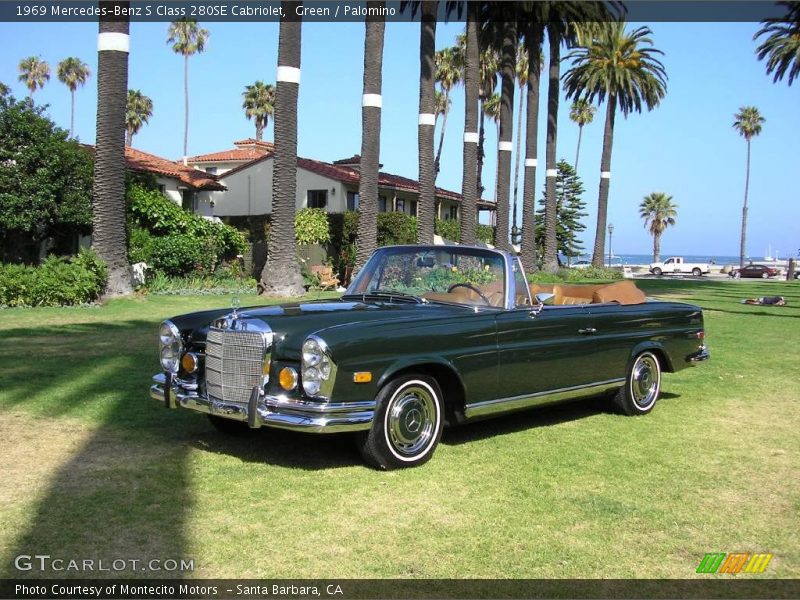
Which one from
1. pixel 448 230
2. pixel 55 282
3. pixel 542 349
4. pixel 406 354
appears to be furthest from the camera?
pixel 448 230

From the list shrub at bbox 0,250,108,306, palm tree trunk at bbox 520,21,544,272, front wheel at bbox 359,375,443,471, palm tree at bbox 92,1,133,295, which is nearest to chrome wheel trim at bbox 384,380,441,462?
front wheel at bbox 359,375,443,471

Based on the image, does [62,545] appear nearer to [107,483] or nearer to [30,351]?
[107,483]

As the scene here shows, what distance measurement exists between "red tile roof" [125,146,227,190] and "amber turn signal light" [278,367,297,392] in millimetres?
24751

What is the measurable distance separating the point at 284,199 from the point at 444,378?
15748 mm

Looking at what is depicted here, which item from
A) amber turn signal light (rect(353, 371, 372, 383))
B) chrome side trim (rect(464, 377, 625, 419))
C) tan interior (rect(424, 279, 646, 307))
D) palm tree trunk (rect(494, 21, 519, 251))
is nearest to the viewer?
amber turn signal light (rect(353, 371, 372, 383))

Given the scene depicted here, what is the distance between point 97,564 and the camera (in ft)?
12.6

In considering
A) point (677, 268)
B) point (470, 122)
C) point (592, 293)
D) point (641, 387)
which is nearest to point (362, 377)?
point (592, 293)

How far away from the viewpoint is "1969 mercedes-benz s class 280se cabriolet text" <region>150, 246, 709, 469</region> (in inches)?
204

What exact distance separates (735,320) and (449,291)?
13531 millimetres

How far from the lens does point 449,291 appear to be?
6496mm

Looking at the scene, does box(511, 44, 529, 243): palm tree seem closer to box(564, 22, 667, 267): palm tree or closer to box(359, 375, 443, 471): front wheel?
box(564, 22, 667, 267): palm tree

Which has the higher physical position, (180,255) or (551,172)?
(551,172)

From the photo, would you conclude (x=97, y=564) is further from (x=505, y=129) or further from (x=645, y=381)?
(x=505, y=129)

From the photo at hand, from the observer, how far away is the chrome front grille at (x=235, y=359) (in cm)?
534
